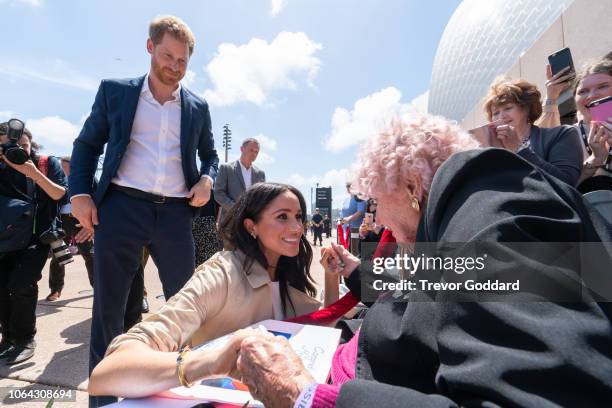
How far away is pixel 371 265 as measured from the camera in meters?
2.06

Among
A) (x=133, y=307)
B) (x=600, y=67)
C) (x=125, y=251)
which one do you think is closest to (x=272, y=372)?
(x=125, y=251)

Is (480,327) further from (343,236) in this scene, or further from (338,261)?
(343,236)

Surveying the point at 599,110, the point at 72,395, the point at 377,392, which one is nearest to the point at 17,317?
the point at 72,395

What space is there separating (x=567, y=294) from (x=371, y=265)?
1378 millimetres

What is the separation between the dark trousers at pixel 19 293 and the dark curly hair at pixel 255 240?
6.58 feet

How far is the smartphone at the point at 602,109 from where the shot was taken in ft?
6.02

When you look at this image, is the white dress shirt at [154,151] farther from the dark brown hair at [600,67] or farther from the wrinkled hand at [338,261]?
the dark brown hair at [600,67]

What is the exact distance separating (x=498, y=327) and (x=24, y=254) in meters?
3.64

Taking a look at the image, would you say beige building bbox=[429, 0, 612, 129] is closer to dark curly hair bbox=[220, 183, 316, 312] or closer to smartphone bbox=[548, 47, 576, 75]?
smartphone bbox=[548, 47, 576, 75]

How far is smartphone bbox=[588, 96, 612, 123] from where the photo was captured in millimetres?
1834

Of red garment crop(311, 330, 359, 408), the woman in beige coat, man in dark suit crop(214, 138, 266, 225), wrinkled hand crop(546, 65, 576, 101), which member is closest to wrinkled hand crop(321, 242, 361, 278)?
the woman in beige coat

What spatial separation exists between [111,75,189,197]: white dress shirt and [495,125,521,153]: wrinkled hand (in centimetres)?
198

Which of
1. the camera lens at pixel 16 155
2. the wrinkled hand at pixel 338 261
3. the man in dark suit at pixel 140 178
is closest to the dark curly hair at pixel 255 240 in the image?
the wrinkled hand at pixel 338 261

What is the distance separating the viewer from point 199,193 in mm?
2279
